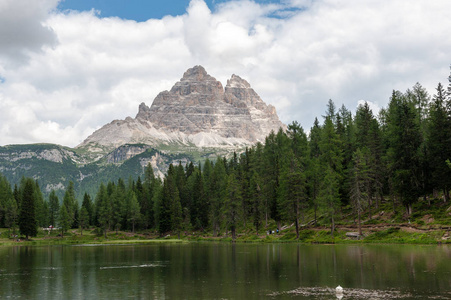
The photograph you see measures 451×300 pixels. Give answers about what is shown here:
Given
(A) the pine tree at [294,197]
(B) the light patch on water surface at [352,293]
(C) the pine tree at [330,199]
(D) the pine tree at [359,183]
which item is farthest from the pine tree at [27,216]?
(B) the light patch on water surface at [352,293]

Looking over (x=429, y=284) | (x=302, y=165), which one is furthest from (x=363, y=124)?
(x=429, y=284)

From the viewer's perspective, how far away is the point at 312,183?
93438 millimetres

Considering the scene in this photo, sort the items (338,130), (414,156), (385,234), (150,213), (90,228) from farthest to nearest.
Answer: (90,228) < (150,213) < (338,130) < (414,156) < (385,234)

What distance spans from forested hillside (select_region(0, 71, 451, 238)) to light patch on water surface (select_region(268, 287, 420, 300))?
149 feet

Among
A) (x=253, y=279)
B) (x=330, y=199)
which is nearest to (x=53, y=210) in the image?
(x=330, y=199)

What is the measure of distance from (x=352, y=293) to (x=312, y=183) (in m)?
65.8

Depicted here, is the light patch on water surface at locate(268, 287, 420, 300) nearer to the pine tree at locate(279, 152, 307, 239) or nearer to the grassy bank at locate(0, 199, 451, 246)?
the grassy bank at locate(0, 199, 451, 246)

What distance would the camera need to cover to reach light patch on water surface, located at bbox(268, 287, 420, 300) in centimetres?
2709

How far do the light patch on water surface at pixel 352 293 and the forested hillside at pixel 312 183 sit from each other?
1784 inches

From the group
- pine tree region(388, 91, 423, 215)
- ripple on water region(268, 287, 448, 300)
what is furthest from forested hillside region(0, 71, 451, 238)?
ripple on water region(268, 287, 448, 300)

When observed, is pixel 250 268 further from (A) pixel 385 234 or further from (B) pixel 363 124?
(B) pixel 363 124

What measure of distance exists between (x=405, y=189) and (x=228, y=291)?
51.9 meters

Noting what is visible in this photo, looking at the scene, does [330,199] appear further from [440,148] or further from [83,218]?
[83,218]

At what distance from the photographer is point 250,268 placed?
146 ft
